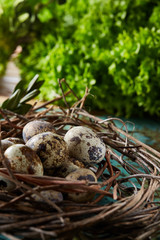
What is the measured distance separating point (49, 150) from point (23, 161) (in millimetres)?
83

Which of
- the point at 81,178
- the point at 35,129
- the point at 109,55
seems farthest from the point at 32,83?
the point at 109,55

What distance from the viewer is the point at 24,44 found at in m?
2.25

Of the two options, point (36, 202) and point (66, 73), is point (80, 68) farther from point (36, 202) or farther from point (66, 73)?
point (36, 202)

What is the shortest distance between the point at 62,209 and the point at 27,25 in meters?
1.82

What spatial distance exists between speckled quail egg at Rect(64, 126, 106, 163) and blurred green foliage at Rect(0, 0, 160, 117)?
629mm

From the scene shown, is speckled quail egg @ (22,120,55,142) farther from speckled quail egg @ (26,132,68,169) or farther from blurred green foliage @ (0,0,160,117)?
blurred green foliage @ (0,0,160,117)

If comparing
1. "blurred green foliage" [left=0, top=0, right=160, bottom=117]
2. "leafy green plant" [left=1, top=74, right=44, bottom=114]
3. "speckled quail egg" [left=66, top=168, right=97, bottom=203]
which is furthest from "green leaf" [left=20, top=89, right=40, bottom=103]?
"blurred green foliage" [left=0, top=0, right=160, bottom=117]

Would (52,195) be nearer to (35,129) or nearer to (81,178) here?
(81,178)

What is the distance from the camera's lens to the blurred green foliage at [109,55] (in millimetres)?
Answer: 1494

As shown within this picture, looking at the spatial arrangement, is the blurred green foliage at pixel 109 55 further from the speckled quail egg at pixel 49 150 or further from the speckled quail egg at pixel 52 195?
the speckled quail egg at pixel 52 195

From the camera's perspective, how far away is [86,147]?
2.52 feet

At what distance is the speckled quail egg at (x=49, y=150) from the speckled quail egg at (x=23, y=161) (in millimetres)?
49

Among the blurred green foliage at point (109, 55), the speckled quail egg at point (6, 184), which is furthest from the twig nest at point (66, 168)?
the blurred green foliage at point (109, 55)

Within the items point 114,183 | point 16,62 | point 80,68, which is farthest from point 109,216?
point 16,62
